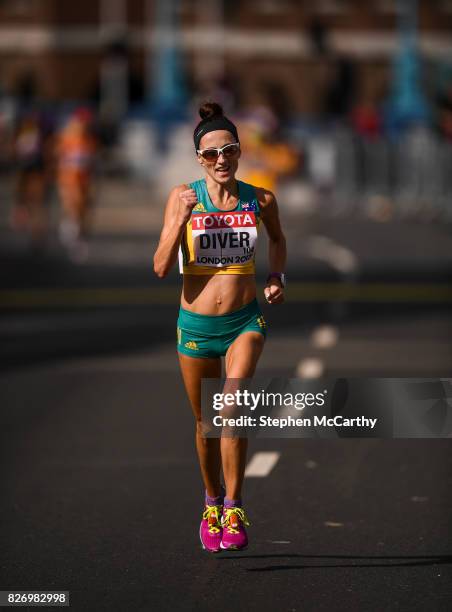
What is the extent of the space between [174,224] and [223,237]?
9.7 inches

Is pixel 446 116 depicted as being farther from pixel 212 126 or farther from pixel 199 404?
pixel 212 126

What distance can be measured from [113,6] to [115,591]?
82.8 meters

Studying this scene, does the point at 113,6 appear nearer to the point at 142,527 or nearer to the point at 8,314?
the point at 8,314

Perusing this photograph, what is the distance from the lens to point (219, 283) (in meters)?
7.45

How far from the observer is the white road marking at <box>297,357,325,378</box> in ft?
46.7

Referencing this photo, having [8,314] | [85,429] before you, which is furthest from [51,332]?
[85,429]

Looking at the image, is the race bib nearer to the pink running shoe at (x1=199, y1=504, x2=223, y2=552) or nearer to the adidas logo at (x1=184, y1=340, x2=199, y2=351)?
the adidas logo at (x1=184, y1=340, x2=199, y2=351)

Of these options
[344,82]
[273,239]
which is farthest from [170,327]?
[344,82]

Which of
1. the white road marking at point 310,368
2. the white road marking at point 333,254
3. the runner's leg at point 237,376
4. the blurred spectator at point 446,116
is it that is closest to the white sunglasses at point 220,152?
the runner's leg at point 237,376

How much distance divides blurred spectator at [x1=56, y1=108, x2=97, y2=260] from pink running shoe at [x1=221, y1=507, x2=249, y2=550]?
67.4 ft

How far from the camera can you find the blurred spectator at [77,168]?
28219 millimetres

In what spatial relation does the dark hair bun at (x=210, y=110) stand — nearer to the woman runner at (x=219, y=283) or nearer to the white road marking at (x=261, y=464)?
the woman runner at (x=219, y=283)

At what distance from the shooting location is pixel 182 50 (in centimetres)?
8850

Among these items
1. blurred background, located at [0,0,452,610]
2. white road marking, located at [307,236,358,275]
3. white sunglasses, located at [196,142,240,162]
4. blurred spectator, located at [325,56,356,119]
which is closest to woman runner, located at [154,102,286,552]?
white sunglasses, located at [196,142,240,162]
